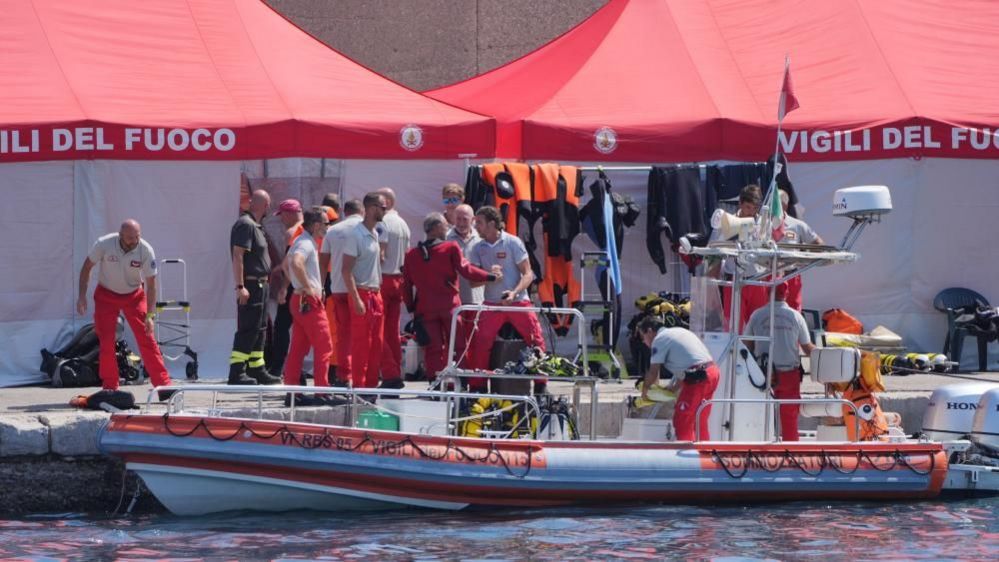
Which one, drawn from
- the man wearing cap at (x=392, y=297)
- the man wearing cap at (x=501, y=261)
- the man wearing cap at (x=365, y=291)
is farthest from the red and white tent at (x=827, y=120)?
the man wearing cap at (x=365, y=291)

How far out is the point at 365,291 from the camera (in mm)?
13047

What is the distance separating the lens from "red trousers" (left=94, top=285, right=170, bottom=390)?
507 inches

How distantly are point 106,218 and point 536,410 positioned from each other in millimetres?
5360

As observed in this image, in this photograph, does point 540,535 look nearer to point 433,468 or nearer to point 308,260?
point 433,468

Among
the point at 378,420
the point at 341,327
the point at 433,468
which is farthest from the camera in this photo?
the point at 341,327

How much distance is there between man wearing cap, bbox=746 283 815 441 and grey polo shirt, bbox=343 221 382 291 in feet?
9.30

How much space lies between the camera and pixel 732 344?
11.9 metres

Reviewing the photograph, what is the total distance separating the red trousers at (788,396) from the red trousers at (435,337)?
8.92 ft

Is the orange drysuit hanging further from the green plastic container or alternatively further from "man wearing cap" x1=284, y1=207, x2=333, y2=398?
the green plastic container

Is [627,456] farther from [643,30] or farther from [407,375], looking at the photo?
[643,30]

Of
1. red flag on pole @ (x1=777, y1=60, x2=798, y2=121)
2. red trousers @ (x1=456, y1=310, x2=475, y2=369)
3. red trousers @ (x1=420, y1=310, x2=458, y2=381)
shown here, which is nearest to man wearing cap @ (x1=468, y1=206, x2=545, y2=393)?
red trousers @ (x1=456, y1=310, x2=475, y2=369)

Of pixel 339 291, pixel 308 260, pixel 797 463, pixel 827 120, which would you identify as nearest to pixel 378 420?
pixel 339 291

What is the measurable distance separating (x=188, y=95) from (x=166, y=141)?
61 centimetres

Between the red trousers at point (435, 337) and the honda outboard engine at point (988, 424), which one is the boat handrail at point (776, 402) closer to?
the honda outboard engine at point (988, 424)
